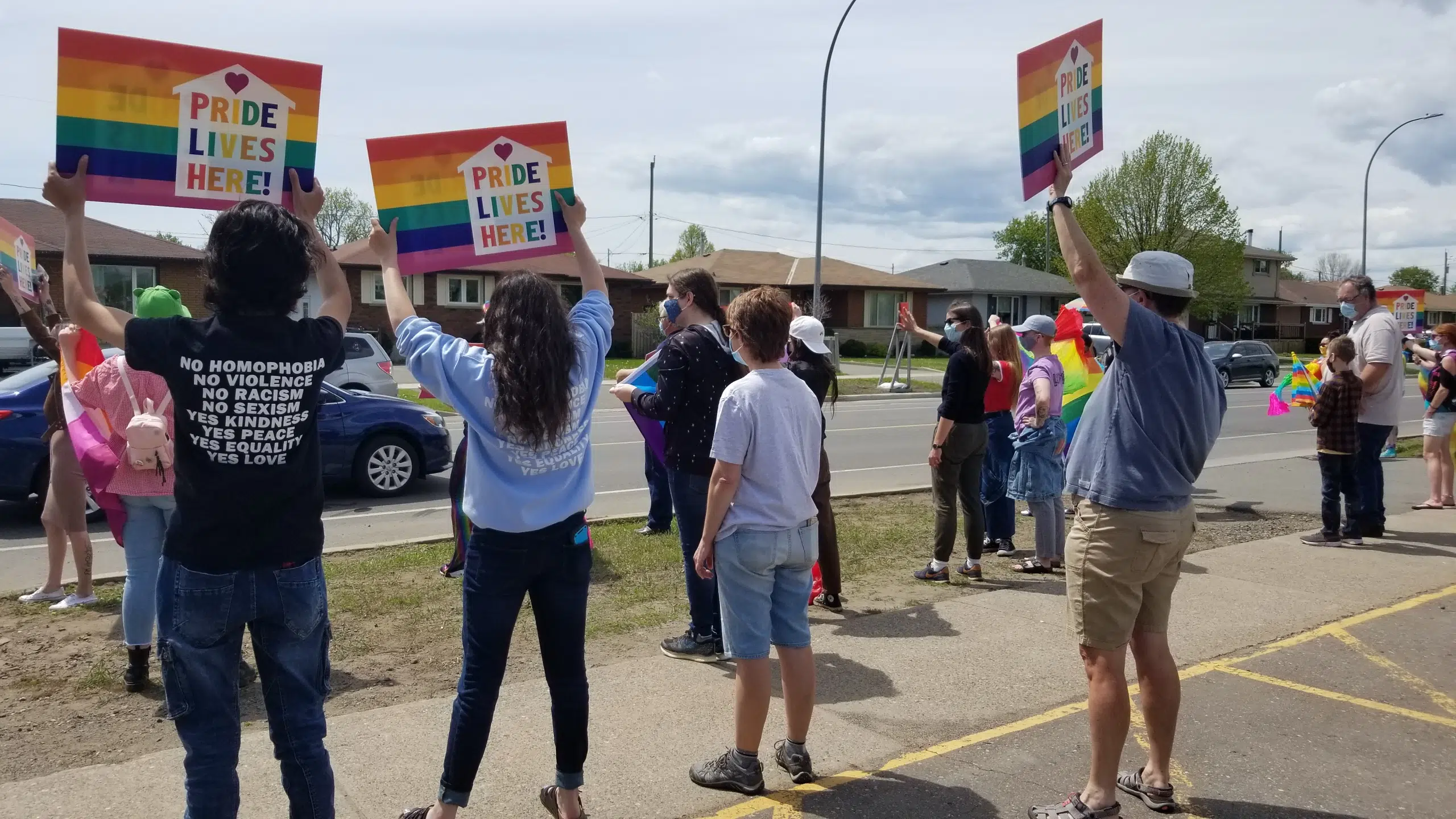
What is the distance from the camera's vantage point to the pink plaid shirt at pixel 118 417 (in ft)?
15.8

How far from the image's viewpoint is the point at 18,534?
29.9 feet

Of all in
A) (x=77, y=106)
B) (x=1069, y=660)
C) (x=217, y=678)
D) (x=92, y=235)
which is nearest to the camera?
(x=217, y=678)

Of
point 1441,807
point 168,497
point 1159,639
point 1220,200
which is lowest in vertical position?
point 1441,807

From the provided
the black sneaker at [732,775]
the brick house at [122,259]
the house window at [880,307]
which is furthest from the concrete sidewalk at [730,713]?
the house window at [880,307]

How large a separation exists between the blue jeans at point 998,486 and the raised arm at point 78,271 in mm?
6429

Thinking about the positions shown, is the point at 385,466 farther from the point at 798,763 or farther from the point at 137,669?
the point at 798,763

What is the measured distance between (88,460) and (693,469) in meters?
2.72

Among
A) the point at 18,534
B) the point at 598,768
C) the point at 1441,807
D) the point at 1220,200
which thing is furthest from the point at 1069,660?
the point at 1220,200

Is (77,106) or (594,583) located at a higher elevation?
(77,106)

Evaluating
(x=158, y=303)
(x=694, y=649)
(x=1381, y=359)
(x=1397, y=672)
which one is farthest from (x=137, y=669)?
(x=1381, y=359)

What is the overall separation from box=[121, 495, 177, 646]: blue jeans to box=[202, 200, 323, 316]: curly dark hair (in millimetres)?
2424

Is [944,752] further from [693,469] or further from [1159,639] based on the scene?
[693,469]

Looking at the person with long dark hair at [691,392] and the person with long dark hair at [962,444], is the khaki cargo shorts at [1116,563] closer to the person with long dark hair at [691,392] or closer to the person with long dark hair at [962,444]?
the person with long dark hair at [691,392]

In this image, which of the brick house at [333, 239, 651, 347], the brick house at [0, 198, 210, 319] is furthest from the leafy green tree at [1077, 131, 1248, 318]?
the brick house at [0, 198, 210, 319]
